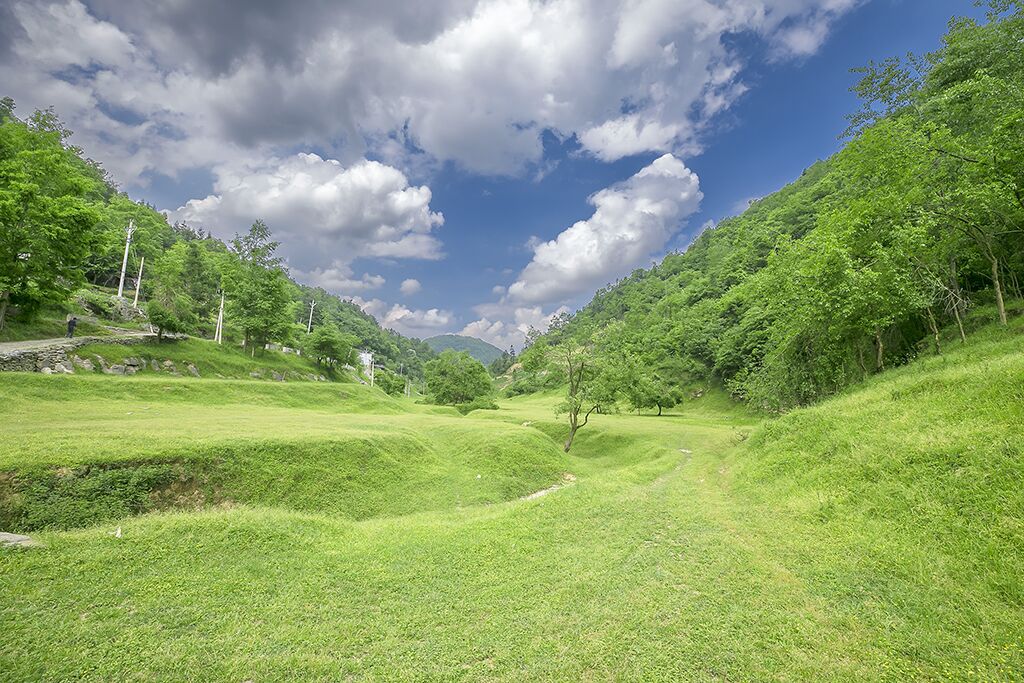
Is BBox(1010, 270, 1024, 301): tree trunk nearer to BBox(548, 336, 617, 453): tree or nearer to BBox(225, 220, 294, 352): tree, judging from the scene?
BBox(548, 336, 617, 453): tree

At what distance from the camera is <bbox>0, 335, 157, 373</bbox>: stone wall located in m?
24.8

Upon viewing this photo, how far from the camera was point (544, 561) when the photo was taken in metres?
10.2

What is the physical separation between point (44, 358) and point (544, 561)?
37.1 m

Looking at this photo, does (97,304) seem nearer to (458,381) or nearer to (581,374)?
(458,381)

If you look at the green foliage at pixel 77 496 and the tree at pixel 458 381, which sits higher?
the tree at pixel 458 381

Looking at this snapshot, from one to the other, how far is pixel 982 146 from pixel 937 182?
1.90 m

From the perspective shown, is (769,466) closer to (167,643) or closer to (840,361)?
(840,361)

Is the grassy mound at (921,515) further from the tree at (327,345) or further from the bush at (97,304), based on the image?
the bush at (97,304)

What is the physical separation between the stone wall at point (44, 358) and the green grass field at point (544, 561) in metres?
12.8

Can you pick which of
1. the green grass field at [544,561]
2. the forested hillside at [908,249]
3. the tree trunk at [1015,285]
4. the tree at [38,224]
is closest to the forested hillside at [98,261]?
the tree at [38,224]

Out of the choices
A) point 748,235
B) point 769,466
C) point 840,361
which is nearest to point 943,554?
point 769,466

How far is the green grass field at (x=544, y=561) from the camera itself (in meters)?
6.09

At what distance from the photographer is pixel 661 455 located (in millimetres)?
27578

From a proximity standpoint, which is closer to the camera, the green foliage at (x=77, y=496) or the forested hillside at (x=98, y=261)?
the green foliage at (x=77, y=496)
